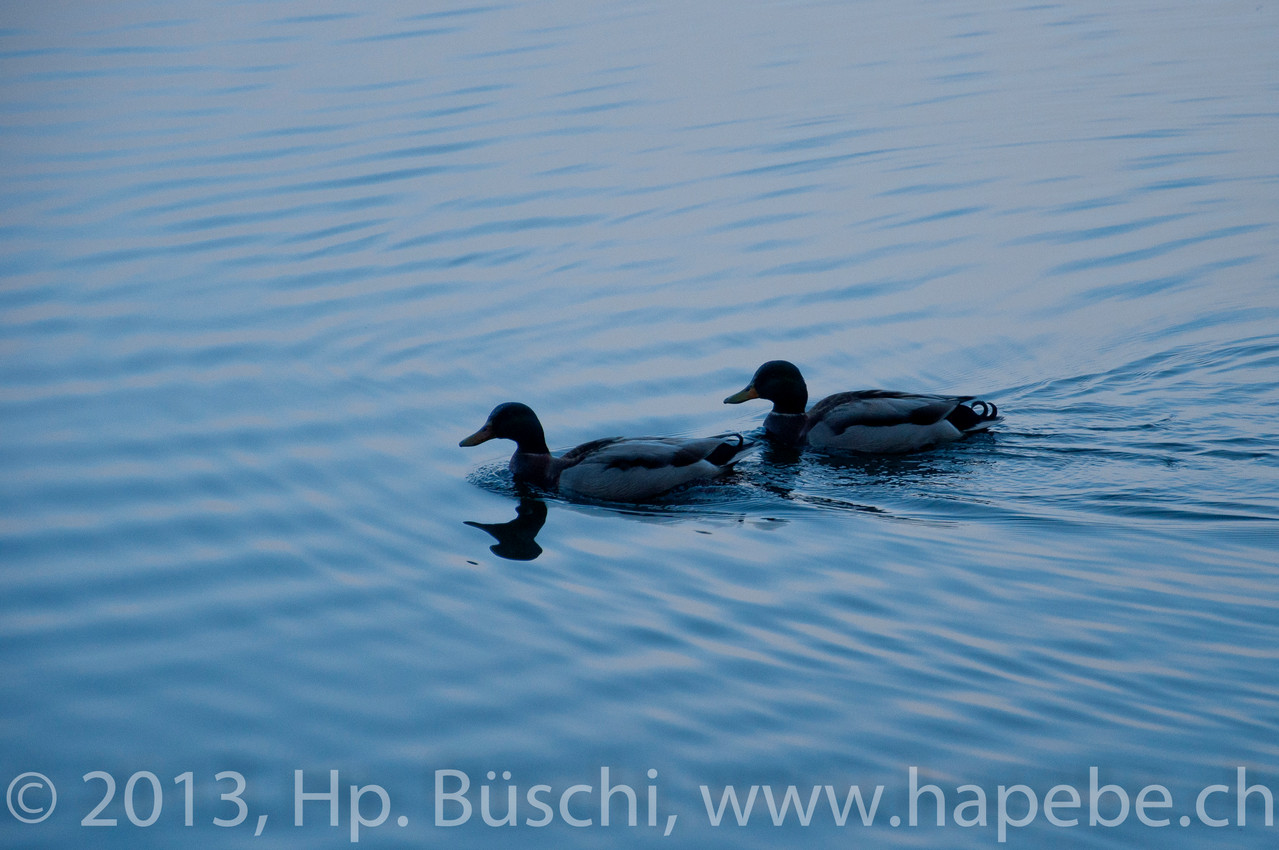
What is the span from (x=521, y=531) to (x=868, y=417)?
258 cm

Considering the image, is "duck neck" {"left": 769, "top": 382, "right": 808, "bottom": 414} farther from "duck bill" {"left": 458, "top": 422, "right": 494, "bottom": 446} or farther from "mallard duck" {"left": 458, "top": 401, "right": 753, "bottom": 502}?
"duck bill" {"left": 458, "top": 422, "right": 494, "bottom": 446}

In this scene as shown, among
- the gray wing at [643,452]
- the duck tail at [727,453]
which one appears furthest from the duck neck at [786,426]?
the gray wing at [643,452]

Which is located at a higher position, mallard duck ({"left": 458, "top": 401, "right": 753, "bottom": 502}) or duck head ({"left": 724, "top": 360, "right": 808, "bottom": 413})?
duck head ({"left": 724, "top": 360, "right": 808, "bottom": 413})

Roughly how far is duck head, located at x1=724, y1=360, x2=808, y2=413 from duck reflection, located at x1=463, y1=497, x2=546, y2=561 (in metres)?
1.80

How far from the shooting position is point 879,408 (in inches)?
377

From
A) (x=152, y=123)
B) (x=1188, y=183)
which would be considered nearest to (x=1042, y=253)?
(x=1188, y=183)

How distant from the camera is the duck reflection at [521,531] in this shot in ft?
26.8

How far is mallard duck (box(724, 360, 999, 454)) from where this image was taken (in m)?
9.54

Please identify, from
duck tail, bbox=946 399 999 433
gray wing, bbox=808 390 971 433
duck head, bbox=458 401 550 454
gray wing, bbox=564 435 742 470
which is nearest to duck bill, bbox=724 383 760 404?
gray wing, bbox=808 390 971 433

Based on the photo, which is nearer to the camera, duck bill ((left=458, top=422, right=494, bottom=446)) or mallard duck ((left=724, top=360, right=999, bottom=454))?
duck bill ((left=458, top=422, right=494, bottom=446))

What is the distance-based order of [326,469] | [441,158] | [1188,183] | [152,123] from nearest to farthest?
1. [326,469]
2. [1188,183]
3. [441,158]
4. [152,123]

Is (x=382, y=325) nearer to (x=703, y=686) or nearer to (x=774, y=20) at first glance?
(x=703, y=686)

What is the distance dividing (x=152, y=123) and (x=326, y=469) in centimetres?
1229

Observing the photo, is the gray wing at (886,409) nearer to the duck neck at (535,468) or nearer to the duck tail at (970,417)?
the duck tail at (970,417)
